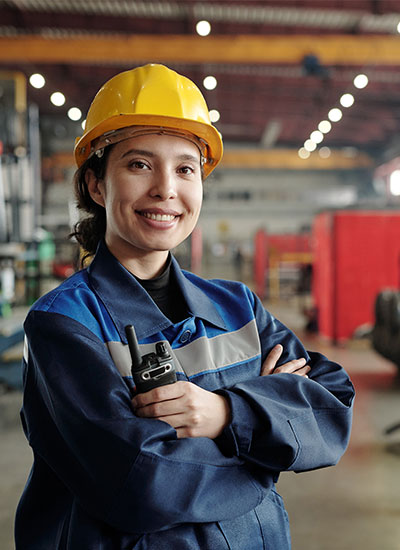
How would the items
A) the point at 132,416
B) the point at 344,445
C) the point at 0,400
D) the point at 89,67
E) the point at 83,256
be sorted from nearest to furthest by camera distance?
1. the point at 132,416
2. the point at 344,445
3. the point at 83,256
4. the point at 0,400
5. the point at 89,67

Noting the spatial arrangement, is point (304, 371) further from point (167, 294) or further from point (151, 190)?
point (151, 190)

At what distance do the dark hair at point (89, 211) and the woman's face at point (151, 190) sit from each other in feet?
0.22

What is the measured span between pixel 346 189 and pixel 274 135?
441 cm

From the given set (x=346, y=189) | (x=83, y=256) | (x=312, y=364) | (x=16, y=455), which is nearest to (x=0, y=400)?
(x=16, y=455)

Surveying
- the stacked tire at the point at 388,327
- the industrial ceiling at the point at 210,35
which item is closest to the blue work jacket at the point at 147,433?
the stacked tire at the point at 388,327

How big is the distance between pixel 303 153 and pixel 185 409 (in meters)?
18.6

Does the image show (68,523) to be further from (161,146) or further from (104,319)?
(161,146)

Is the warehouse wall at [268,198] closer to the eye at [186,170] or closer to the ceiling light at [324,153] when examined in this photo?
the ceiling light at [324,153]

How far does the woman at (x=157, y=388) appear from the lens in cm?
98

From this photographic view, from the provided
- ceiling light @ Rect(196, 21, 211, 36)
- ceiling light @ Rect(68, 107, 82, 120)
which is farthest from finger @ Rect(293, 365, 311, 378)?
ceiling light @ Rect(68, 107, 82, 120)

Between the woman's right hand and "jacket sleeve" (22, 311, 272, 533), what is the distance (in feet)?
0.93

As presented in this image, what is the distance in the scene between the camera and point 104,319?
1139 millimetres

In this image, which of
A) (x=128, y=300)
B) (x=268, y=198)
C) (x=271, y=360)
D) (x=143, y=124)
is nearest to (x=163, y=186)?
(x=143, y=124)

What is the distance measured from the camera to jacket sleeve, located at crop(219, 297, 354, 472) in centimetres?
→ 108
